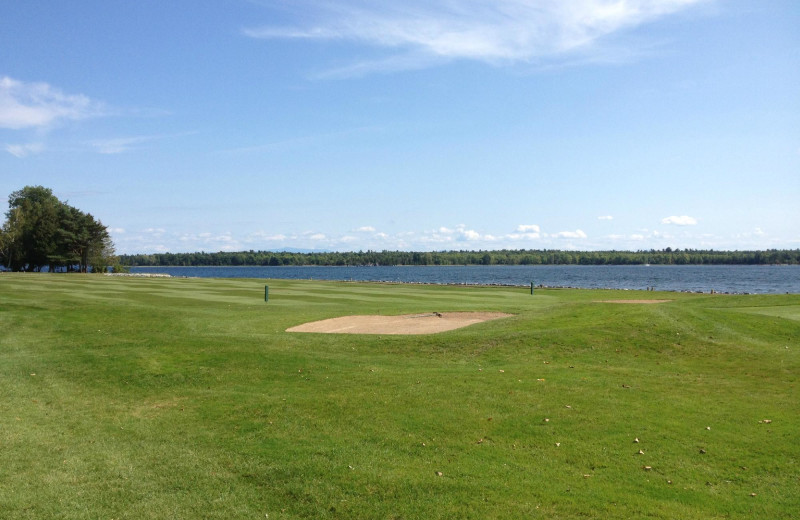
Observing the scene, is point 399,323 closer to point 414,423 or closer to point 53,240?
point 414,423

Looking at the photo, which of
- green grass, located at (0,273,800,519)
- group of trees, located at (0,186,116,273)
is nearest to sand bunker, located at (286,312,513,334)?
green grass, located at (0,273,800,519)

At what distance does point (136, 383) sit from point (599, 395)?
1182 cm

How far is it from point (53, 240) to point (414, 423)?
336 ft

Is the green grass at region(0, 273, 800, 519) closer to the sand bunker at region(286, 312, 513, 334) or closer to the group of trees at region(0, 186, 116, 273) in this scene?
the sand bunker at region(286, 312, 513, 334)

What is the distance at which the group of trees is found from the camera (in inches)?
3701

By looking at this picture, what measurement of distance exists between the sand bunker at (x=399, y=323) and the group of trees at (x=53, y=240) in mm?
84100

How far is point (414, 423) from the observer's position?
1097 cm

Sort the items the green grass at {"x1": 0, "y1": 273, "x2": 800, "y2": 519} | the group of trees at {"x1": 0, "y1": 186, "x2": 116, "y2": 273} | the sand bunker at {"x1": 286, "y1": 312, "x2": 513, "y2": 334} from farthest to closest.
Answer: the group of trees at {"x1": 0, "y1": 186, "x2": 116, "y2": 273}
the sand bunker at {"x1": 286, "y1": 312, "x2": 513, "y2": 334}
the green grass at {"x1": 0, "y1": 273, "x2": 800, "y2": 519}

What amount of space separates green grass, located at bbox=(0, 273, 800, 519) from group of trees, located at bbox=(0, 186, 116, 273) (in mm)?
85528

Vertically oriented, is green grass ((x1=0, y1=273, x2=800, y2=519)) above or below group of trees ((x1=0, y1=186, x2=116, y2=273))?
below

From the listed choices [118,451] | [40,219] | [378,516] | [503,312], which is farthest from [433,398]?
[40,219]

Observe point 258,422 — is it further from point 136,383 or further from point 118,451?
point 136,383

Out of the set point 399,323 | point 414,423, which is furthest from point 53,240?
point 414,423

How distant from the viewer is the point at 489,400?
12.3 meters
